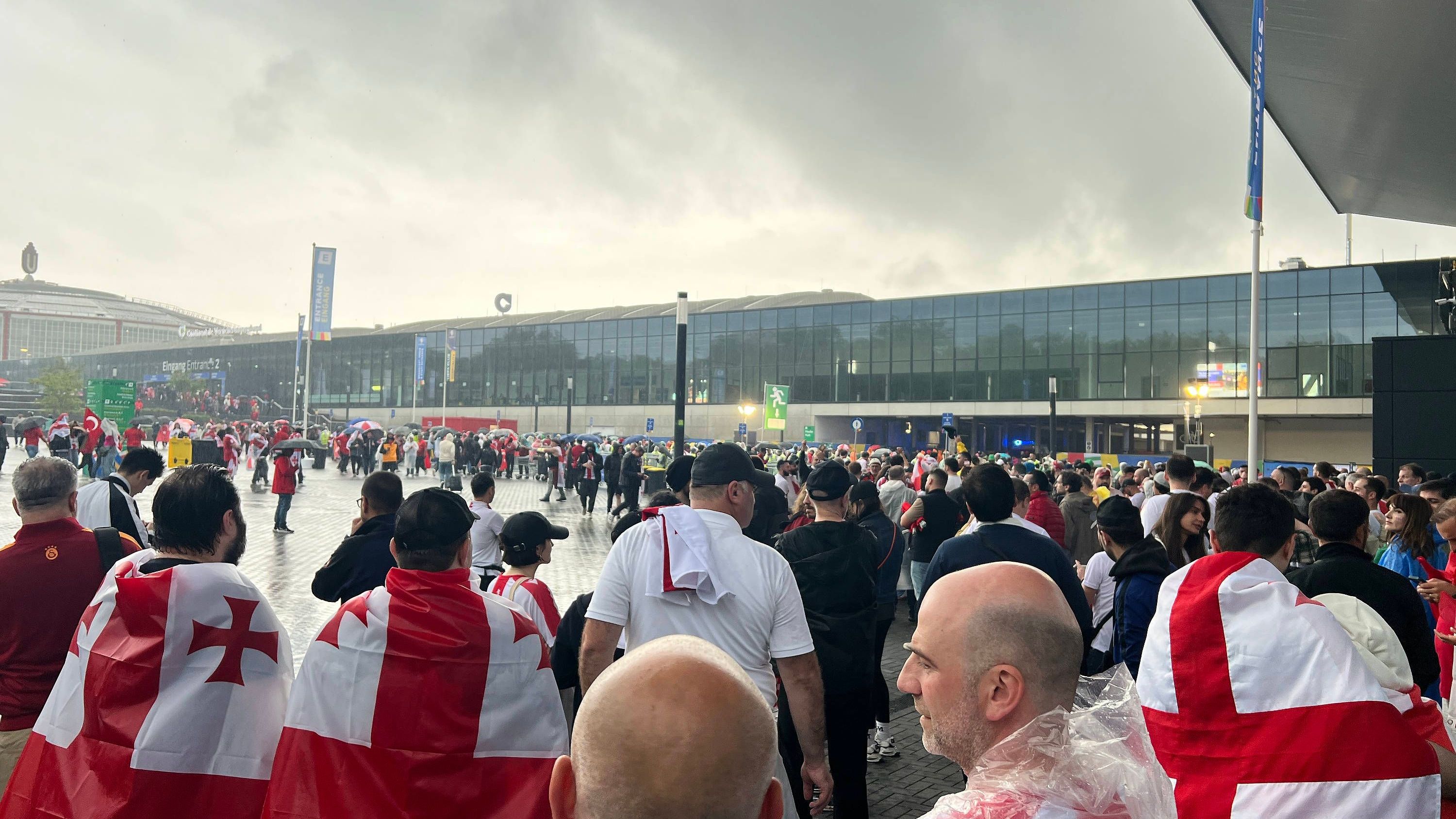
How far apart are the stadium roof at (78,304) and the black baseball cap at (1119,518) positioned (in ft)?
577

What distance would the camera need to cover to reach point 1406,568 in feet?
19.4

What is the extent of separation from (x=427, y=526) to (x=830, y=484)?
97.4 inches

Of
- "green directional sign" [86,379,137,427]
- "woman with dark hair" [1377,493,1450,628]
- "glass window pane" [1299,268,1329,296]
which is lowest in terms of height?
"woman with dark hair" [1377,493,1450,628]

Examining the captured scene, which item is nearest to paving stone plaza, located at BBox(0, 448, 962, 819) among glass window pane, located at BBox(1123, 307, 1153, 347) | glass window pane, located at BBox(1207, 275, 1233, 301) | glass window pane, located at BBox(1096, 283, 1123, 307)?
glass window pane, located at BBox(1123, 307, 1153, 347)

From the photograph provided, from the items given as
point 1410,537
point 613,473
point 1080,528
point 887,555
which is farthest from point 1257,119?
point 613,473

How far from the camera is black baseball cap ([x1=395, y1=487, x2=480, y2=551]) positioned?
2941 millimetres

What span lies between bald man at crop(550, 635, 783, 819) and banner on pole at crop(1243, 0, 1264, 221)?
13.6 m

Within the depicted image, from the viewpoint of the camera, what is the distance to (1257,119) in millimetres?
12719

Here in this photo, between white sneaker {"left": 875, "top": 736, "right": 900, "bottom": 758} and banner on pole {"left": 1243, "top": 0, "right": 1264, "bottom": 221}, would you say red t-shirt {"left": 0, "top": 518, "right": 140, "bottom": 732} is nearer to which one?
white sneaker {"left": 875, "top": 736, "right": 900, "bottom": 758}

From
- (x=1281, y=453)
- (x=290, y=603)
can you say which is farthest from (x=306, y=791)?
(x=1281, y=453)

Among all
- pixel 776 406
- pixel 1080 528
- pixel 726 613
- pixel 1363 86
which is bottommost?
pixel 1080 528

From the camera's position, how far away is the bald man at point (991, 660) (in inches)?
63.4

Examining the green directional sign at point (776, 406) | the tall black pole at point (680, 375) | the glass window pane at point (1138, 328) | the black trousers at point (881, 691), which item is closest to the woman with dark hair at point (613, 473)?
the green directional sign at point (776, 406)

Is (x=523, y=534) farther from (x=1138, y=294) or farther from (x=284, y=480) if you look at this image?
(x=1138, y=294)
